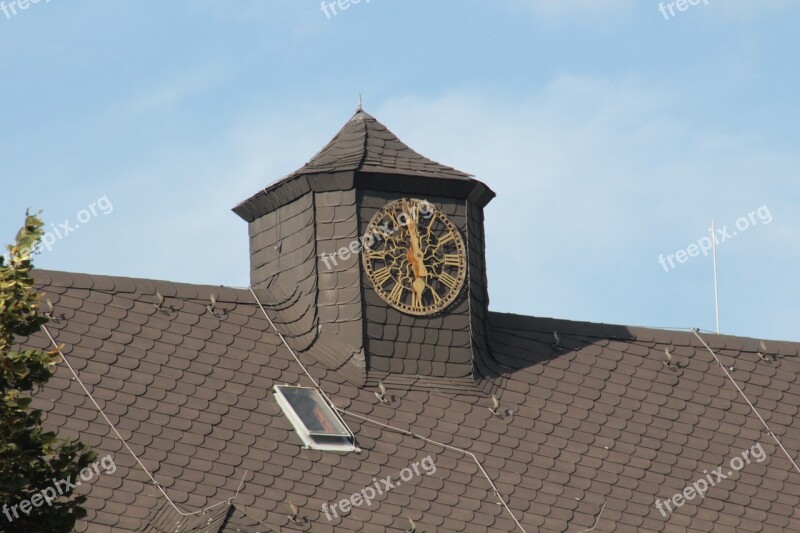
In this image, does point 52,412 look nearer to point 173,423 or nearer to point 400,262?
point 173,423

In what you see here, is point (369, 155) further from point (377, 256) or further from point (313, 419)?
point (313, 419)

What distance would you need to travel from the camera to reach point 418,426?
79.3ft

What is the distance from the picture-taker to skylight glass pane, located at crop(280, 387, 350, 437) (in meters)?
23.4

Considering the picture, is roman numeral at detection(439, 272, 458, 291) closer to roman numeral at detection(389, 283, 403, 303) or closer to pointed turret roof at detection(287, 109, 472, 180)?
roman numeral at detection(389, 283, 403, 303)

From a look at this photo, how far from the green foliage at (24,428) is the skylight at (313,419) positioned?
23.8ft

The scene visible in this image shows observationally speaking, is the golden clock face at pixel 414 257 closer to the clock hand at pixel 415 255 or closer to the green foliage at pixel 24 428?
the clock hand at pixel 415 255

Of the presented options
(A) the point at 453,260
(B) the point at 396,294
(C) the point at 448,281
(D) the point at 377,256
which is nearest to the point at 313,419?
(B) the point at 396,294

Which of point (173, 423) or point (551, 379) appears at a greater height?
point (173, 423)

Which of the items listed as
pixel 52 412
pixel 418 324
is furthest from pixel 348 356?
pixel 52 412

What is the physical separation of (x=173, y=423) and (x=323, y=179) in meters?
4.92

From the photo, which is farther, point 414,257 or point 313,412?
point 414,257

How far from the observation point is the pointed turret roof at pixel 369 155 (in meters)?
25.9

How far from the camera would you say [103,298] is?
2442cm

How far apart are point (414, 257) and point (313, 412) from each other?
324cm
